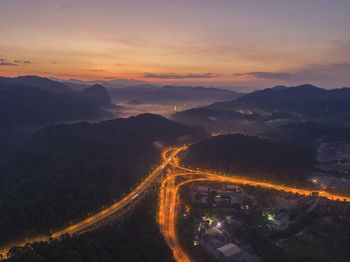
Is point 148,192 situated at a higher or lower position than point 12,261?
lower

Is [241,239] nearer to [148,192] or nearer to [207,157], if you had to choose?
[148,192]

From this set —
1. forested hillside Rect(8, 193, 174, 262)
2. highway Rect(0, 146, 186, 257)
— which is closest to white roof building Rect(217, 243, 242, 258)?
forested hillside Rect(8, 193, 174, 262)

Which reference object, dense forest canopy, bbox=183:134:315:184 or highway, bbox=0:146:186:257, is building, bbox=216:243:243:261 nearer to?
highway, bbox=0:146:186:257

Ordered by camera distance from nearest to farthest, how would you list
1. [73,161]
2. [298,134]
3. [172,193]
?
[172,193] → [73,161] → [298,134]

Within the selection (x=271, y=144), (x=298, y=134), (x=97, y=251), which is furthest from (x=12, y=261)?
(x=298, y=134)

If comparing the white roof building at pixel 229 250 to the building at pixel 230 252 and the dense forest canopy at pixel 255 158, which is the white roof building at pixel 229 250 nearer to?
the building at pixel 230 252

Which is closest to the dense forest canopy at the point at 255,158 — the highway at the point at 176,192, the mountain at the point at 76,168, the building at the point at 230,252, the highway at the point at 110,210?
the highway at the point at 176,192

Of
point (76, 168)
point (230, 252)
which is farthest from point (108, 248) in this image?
point (76, 168)
